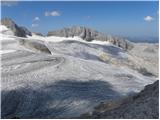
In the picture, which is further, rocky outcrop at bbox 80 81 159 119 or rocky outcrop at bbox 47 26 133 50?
rocky outcrop at bbox 47 26 133 50

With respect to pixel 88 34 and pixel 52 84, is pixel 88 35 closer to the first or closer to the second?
pixel 88 34

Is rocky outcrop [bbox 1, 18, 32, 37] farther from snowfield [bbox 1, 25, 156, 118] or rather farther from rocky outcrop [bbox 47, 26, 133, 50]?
snowfield [bbox 1, 25, 156, 118]

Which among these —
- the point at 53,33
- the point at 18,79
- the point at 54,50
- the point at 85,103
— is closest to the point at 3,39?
the point at 54,50

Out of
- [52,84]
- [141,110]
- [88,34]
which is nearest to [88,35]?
[88,34]

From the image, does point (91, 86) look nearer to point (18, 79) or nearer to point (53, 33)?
point (18, 79)

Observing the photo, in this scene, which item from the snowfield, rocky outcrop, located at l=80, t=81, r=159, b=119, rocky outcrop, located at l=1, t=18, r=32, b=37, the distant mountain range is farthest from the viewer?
the distant mountain range

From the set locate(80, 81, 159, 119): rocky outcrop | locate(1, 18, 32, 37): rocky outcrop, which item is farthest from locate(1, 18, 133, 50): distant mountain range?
locate(80, 81, 159, 119): rocky outcrop
